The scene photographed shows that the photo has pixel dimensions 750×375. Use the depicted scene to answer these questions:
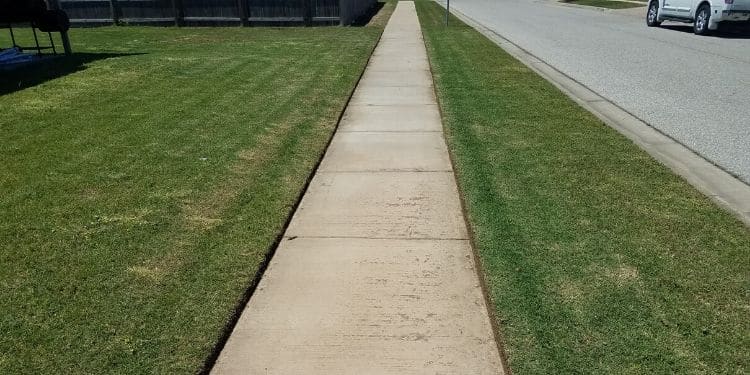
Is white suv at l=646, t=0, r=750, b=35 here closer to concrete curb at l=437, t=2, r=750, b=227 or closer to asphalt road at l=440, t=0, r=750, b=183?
asphalt road at l=440, t=0, r=750, b=183

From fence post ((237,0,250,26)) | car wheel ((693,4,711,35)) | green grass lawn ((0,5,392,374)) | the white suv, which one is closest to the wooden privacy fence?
fence post ((237,0,250,26))

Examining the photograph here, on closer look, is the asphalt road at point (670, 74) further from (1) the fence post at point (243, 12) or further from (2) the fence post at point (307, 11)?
(1) the fence post at point (243, 12)

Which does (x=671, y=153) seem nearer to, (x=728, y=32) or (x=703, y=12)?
(x=703, y=12)

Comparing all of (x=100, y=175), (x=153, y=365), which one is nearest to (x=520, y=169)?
(x=153, y=365)

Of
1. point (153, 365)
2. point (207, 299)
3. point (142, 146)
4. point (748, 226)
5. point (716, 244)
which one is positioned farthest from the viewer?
point (142, 146)

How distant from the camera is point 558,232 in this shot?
157 inches

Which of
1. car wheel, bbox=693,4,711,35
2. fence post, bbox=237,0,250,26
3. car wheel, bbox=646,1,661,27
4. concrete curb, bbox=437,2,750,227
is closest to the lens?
concrete curb, bbox=437,2,750,227

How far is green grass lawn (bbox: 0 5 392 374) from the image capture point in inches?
114

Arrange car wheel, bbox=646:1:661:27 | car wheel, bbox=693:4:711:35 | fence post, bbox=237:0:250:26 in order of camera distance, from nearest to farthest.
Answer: car wheel, bbox=693:4:711:35 → fence post, bbox=237:0:250:26 → car wheel, bbox=646:1:661:27

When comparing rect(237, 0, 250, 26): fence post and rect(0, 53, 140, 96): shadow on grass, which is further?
rect(237, 0, 250, 26): fence post

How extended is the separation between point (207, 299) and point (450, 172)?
288 cm

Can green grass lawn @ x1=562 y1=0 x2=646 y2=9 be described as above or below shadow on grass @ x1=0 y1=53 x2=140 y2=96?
above

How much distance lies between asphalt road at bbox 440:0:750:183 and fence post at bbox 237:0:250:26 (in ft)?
30.2

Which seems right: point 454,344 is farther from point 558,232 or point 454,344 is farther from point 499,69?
point 499,69
